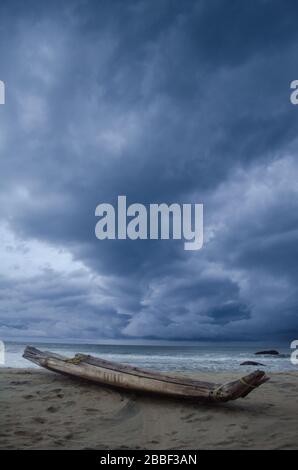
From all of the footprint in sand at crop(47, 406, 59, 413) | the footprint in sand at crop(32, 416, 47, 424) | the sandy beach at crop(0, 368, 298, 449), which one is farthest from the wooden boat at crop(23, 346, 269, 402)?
the footprint in sand at crop(32, 416, 47, 424)

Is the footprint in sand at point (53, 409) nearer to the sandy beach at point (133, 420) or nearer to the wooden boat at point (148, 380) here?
the sandy beach at point (133, 420)

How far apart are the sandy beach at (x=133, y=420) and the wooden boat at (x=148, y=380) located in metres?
0.26

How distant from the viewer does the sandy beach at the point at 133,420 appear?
4.86m

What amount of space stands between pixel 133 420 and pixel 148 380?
1.18 meters

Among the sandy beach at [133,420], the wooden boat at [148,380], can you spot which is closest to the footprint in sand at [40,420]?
the sandy beach at [133,420]

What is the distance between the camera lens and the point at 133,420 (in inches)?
243

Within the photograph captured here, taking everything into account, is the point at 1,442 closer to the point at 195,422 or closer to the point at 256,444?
the point at 195,422

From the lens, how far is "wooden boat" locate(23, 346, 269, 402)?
241 inches

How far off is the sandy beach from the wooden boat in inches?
10.1

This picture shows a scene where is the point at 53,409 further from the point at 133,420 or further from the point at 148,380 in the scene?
the point at 148,380

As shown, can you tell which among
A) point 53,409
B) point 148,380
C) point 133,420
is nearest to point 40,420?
point 53,409

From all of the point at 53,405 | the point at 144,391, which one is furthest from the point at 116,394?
the point at 53,405
